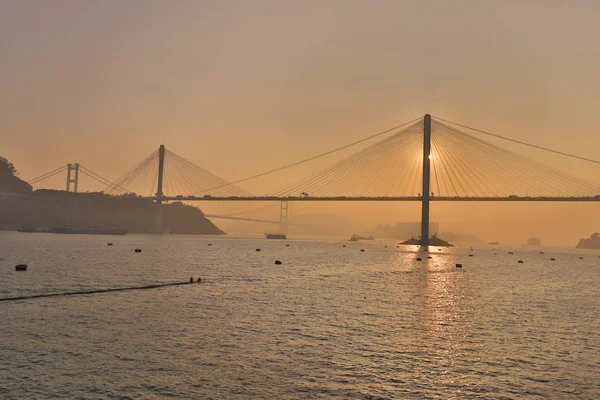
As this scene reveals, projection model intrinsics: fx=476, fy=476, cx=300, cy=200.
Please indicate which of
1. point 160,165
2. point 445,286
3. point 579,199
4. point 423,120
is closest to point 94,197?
point 160,165

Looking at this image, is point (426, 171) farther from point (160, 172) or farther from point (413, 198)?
point (160, 172)

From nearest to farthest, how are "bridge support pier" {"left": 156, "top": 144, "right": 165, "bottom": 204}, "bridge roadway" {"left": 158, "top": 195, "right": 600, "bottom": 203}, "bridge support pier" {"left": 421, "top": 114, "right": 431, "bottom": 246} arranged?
1. "bridge roadway" {"left": 158, "top": 195, "right": 600, "bottom": 203}
2. "bridge support pier" {"left": 421, "top": 114, "right": 431, "bottom": 246}
3. "bridge support pier" {"left": 156, "top": 144, "right": 165, "bottom": 204}

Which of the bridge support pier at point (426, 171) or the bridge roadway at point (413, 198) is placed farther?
the bridge support pier at point (426, 171)

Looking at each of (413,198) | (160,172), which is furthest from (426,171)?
(160,172)

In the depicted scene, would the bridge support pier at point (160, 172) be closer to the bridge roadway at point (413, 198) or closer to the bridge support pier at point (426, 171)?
the bridge roadway at point (413, 198)

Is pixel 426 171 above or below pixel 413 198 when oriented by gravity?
above

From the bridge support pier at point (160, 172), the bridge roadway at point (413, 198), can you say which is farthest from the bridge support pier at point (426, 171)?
the bridge support pier at point (160, 172)

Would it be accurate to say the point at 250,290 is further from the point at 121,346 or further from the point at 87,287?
the point at 121,346

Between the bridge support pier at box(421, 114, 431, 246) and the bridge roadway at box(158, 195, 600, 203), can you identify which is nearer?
the bridge roadway at box(158, 195, 600, 203)

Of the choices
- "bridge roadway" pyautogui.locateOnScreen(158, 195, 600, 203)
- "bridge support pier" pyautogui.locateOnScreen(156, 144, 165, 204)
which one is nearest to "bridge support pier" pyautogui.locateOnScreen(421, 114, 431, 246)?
"bridge roadway" pyautogui.locateOnScreen(158, 195, 600, 203)

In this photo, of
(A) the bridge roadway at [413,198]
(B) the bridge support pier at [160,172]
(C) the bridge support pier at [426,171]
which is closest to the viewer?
(A) the bridge roadway at [413,198]

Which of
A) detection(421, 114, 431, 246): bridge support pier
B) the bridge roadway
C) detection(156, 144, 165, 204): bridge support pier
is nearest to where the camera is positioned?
the bridge roadway

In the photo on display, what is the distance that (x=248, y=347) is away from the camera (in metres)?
15.4

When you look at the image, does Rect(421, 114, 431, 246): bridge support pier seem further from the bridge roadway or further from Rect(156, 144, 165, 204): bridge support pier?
Rect(156, 144, 165, 204): bridge support pier
